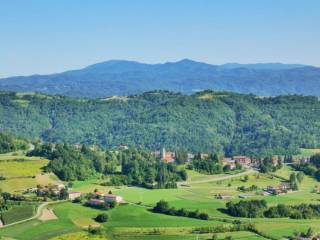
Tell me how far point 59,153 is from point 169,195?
25.9m

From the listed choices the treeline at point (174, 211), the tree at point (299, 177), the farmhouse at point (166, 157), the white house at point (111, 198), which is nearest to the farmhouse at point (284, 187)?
the tree at point (299, 177)

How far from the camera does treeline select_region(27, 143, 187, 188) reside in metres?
111

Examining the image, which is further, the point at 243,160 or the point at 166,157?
the point at 243,160

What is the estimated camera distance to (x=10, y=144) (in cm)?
12825

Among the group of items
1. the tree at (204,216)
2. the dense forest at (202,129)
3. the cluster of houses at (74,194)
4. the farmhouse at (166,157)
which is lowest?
the tree at (204,216)

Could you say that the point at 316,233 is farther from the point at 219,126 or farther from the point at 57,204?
the point at 219,126

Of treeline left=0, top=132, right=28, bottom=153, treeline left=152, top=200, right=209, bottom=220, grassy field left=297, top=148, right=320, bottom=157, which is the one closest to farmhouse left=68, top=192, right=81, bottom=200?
treeline left=152, top=200, right=209, bottom=220

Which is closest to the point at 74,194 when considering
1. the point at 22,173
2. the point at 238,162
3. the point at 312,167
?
the point at 22,173

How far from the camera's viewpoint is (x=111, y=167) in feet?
392

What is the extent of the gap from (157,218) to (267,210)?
13.4m

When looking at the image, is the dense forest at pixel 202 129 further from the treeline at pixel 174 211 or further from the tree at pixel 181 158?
the treeline at pixel 174 211

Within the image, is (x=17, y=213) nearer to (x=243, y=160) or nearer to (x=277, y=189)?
(x=277, y=189)

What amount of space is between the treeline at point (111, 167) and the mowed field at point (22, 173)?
220 cm

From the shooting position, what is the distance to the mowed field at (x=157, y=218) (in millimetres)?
75125
